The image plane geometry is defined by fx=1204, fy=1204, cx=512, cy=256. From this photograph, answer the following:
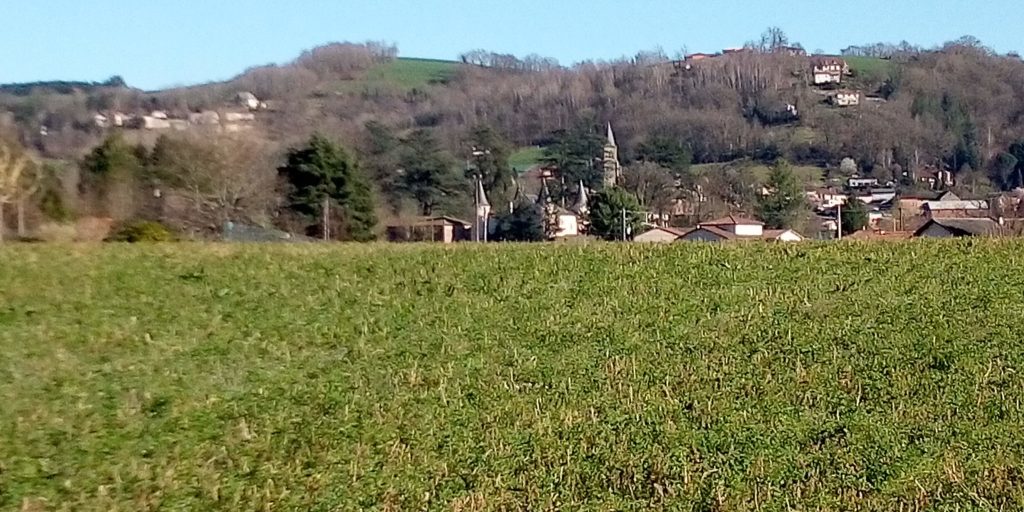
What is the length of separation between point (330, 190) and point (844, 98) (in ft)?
181

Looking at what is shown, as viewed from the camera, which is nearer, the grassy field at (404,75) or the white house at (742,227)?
the white house at (742,227)

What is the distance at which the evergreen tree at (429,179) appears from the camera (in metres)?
42.7

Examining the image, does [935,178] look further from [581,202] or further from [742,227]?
[742,227]

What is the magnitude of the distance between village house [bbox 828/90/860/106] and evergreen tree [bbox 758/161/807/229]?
35095 millimetres

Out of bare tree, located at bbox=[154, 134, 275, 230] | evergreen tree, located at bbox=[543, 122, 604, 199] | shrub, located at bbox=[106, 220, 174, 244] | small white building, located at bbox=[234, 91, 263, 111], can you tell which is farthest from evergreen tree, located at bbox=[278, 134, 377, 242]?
small white building, located at bbox=[234, 91, 263, 111]

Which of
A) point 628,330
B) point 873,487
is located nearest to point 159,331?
point 628,330

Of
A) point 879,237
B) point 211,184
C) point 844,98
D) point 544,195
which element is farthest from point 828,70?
point 879,237

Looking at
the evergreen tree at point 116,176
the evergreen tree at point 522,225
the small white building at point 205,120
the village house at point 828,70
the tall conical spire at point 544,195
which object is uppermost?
the village house at point 828,70

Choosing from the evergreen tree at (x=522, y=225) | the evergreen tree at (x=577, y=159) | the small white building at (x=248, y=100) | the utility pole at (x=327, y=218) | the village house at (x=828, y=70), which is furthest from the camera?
the village house at (x=828, y=70)

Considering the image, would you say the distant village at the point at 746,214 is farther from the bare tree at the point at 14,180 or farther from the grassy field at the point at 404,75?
the grassy field at the point at 404,75

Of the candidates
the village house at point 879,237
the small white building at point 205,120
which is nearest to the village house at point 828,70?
the small white building at point 205,120

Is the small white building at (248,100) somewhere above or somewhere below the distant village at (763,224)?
above

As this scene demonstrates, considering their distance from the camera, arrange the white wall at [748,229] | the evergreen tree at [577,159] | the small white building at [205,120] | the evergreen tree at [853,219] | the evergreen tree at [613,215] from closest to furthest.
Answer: the white wall at [748,229], the evergreen tree at [613,215], the evergreen tree at [853,219], the small white building at [205,120], the evergreen tree at [577,159]

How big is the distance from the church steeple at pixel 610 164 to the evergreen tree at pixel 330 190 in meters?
17.6
